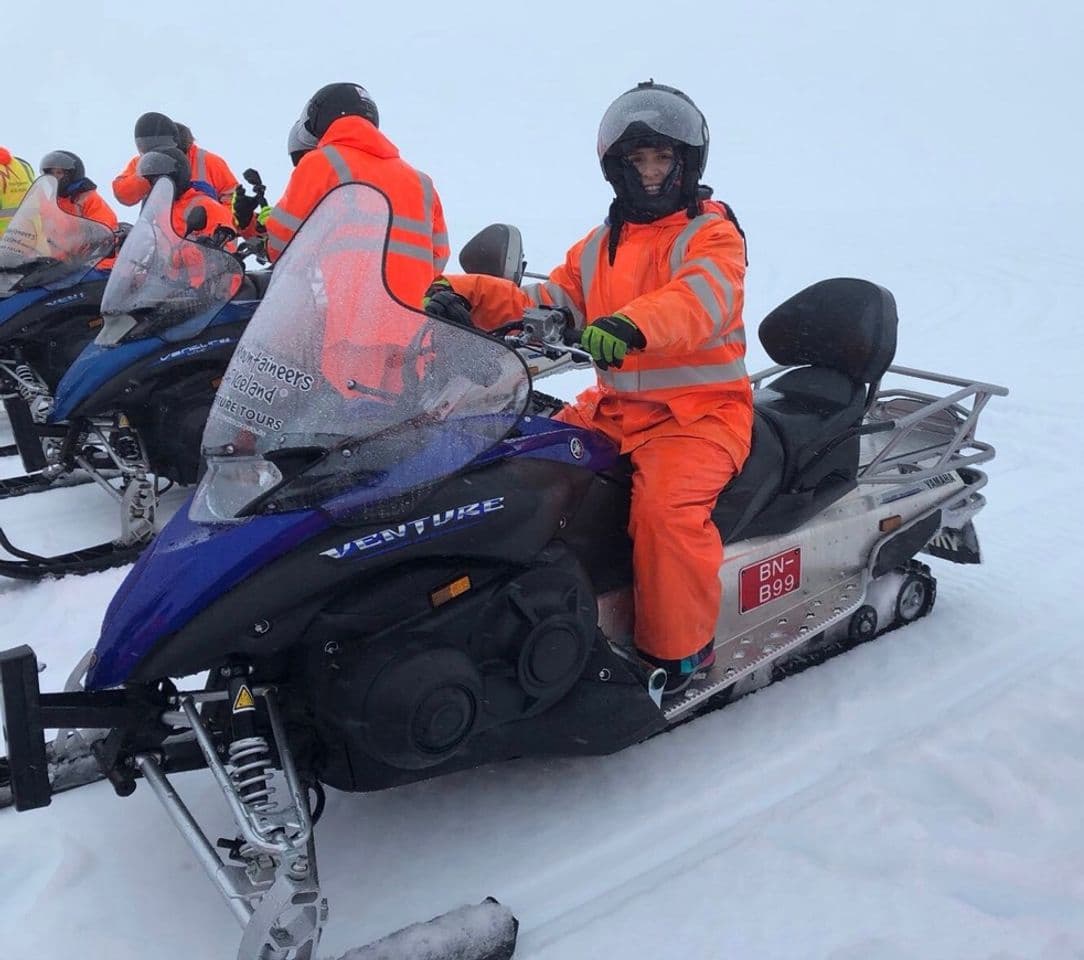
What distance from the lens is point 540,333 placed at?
2775 millimetres

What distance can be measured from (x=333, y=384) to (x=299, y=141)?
281cm

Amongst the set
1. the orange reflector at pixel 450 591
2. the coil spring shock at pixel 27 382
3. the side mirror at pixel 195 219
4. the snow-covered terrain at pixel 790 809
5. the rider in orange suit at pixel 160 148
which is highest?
the rider in orange suit at pixel 160 148

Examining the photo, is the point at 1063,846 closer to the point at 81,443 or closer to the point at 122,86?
the point at 81,443

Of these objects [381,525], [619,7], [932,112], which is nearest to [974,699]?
[381,525]

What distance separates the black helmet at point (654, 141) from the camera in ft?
9.73

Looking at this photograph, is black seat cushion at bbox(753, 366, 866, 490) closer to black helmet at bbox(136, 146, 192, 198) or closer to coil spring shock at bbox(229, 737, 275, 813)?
coil spring shock at bbox(229, 737, 275, 813)

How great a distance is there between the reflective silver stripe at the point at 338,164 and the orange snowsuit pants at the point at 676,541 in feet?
5.94

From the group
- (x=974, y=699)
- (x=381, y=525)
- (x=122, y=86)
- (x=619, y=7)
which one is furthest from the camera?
(x=619, y=7)

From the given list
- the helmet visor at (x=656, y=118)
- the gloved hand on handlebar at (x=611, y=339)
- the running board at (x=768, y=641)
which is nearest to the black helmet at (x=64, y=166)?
the helmet visor at (x=656, y=118)

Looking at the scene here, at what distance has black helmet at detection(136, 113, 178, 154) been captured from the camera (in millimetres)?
7078

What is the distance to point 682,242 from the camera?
3084 mm

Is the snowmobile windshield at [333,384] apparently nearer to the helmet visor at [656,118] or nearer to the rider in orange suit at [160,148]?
the helmet visor at [656,118]

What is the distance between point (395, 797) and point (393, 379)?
1.23 meters

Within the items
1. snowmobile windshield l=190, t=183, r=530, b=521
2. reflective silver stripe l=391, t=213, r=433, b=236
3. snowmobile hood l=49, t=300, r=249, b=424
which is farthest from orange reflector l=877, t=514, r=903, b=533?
snowmobile hood l=49, t=300, r=249, b=424
